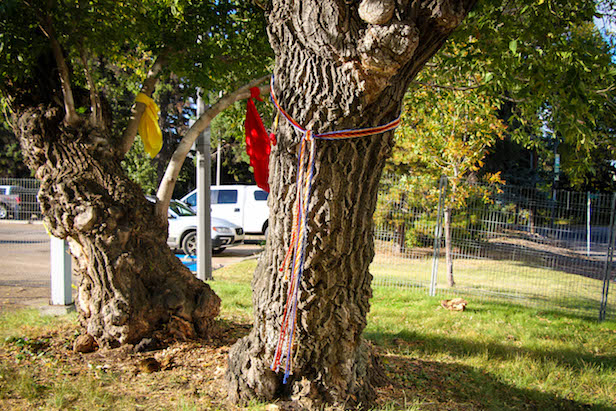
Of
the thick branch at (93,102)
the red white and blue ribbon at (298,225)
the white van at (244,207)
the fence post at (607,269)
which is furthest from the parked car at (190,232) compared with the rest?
the red white and blue ribbon at (298,225)

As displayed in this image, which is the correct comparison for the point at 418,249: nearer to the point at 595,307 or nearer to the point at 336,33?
the point at 595,307

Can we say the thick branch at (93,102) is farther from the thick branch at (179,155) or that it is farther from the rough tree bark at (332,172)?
the rough tree bark at (332,172)

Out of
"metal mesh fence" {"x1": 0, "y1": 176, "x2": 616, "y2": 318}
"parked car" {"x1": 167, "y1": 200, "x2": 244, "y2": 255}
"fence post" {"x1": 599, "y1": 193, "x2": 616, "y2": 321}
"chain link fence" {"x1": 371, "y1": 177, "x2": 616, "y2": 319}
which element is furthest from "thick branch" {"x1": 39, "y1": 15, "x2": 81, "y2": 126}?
"parked car" {"x1": 167, "y1": 200, "x2": 244, "y2": 255}

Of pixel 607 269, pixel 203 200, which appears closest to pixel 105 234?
pixel 203 200

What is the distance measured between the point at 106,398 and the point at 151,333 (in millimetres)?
1048

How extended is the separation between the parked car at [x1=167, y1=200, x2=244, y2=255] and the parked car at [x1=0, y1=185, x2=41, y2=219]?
3834 mm

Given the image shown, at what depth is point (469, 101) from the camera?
263 inches

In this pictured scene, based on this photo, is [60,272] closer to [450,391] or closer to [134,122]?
[134,122]

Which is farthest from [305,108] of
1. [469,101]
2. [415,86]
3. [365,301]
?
[469,101]

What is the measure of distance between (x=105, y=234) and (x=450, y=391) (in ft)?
10.6

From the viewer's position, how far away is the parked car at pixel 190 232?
1243 cm

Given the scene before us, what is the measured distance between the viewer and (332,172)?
9.25ft

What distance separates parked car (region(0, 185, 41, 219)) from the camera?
885cm

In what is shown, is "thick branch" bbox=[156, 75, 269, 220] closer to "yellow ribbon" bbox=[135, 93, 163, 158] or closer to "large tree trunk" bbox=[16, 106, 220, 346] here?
"large tree trunk" bbox=[16, 106, 220, 346]
